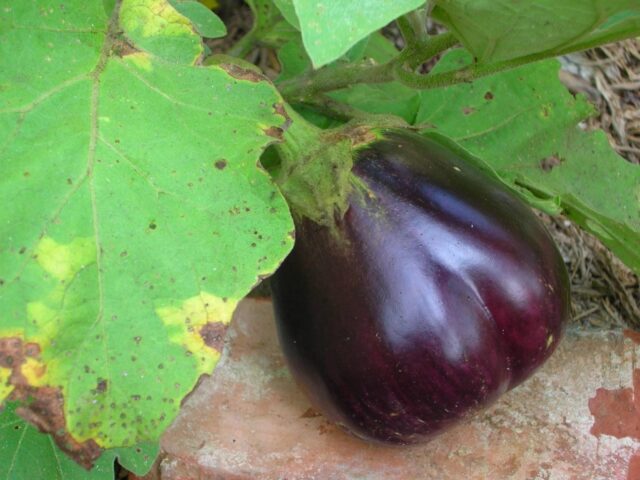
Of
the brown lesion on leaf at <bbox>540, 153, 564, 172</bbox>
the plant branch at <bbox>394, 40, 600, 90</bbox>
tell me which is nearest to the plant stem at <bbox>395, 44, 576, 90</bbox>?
the plant branch at <bbox>394, 40, 600, 90</bbox>

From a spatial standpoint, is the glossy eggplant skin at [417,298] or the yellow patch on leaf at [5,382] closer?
the yellow patch on leaf at [5,382]

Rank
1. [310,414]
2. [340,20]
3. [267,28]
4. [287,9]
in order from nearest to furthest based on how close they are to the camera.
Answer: [340,20] < [287,9] < [310,414] < [267,28]

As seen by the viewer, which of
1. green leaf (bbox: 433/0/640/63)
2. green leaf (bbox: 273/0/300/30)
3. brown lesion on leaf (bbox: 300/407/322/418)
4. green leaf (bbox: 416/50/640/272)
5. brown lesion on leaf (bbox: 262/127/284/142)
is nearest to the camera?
green leaf (bbox: 433/0/640/63)

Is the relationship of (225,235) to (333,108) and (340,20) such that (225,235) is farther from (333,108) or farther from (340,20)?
(333,108)

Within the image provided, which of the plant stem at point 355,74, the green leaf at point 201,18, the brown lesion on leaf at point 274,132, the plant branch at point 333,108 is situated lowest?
the plant branch at point 333,108

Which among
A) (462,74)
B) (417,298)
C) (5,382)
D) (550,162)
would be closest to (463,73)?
(462,74)

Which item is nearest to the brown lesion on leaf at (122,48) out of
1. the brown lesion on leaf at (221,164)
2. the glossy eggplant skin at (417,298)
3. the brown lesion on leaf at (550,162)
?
the brown lesion on leaf at (221,164)

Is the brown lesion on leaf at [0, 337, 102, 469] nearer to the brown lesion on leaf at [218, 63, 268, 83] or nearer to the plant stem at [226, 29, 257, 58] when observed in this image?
the brown lesion on leaf at [218, 63, 268, 83]

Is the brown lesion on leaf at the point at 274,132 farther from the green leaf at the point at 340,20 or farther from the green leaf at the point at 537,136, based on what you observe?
the green leaf at the point at 537,136
